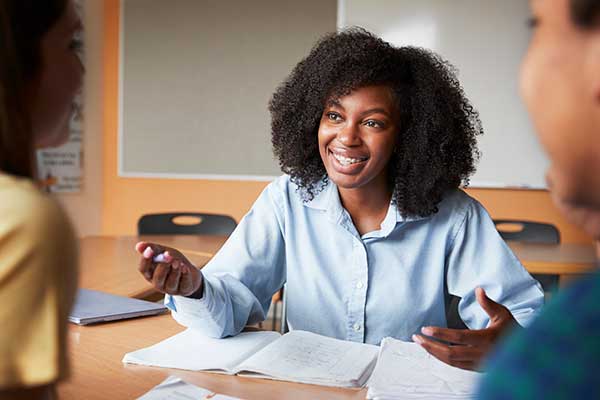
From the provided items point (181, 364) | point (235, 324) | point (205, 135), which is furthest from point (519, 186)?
point (181, 364)

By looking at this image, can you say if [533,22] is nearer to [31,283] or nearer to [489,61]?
[31,283]

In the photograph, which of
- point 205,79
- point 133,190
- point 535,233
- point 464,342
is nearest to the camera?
point 464,342

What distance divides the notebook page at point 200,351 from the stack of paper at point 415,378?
27 cm

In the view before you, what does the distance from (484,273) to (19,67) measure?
4.20ft

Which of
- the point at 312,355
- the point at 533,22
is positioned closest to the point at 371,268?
the point at 312,355

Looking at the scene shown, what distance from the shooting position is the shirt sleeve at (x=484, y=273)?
62.5 inches

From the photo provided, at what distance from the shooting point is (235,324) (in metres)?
1.52

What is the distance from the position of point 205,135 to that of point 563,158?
3.99 metres

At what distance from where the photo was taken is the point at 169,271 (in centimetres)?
135

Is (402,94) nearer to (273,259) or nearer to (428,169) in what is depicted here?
(428,169)

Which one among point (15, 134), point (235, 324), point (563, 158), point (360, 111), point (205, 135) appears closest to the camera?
point (563, 158)

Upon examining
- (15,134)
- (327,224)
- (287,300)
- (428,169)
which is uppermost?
(15,134)

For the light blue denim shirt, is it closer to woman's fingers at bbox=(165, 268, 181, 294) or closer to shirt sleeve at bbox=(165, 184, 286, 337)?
shirt sleeve at bbox=(165, 184, 286, 337)

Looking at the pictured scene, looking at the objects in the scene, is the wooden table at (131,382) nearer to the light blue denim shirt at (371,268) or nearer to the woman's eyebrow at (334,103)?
the light blue denim shirt at (371,268)
